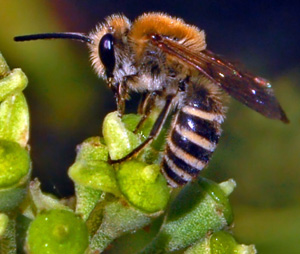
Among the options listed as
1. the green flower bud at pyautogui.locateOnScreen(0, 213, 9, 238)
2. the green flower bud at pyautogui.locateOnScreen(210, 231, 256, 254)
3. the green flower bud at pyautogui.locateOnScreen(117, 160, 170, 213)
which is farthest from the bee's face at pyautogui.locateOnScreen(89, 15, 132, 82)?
the green flower bud at pyautogui.locateOnScreen(0, 213, 9, 238)

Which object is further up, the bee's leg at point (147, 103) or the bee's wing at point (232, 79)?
the bee's wing at point (232, 79)

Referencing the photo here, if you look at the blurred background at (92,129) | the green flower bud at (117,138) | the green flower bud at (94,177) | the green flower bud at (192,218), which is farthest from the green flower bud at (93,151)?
the blurred background at (92,129)

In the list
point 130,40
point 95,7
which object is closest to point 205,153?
point 130,40

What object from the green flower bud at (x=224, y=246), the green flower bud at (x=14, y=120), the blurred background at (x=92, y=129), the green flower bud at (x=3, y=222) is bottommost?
the blurred background at (x=92, y=129)

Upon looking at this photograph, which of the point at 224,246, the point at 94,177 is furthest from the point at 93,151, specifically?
the point at 224,246

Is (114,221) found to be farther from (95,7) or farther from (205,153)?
(95,7)

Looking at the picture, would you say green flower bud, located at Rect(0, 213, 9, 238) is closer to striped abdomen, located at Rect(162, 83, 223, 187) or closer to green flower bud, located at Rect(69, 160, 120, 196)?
green flower bud, located at Rect(69, 160, 120, 196)

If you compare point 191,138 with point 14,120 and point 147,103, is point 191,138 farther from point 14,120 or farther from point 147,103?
point 14,120

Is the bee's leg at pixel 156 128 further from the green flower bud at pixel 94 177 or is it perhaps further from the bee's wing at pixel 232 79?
the bee's wing at pixel 232 79
